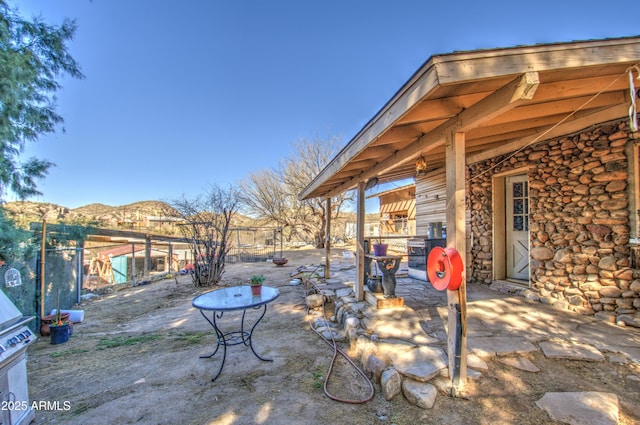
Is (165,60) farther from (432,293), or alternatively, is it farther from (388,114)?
(432,293)

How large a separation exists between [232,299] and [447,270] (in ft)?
7.43

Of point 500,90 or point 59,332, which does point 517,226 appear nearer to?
point 500,90

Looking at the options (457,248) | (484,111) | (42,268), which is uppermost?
(484,111)

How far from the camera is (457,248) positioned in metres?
2.10

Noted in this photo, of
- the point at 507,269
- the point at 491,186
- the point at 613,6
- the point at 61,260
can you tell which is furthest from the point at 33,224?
the point at 613,6

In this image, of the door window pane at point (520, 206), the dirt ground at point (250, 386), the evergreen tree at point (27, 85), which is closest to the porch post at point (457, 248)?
the dirt ground at point (250, 386)

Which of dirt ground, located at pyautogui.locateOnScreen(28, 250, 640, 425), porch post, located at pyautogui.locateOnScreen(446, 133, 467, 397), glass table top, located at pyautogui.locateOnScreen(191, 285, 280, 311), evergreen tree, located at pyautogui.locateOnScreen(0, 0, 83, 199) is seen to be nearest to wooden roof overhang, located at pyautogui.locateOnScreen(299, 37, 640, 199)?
Result: porch post, located at pyautogui.locateOnScreen(446, 133, 467, 397)

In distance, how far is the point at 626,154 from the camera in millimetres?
3156

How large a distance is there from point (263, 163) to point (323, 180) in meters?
12.2

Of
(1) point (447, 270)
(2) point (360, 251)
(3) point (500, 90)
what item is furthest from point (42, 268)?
(3) point (500, 90)

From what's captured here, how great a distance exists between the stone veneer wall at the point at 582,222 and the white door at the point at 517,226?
1.83 feet

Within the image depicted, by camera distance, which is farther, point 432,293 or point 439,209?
point 439,209

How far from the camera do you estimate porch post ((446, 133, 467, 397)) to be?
2002 millimetres

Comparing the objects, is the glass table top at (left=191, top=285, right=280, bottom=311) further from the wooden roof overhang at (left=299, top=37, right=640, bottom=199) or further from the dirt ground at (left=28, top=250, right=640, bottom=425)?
the wooden roof overhang at (left=299, top=37, right=640, bottom=199)
